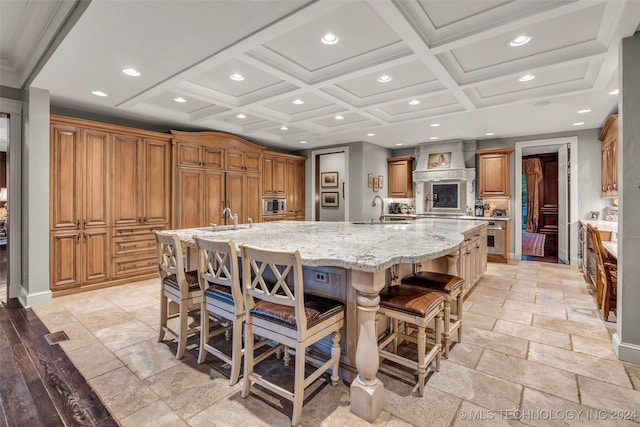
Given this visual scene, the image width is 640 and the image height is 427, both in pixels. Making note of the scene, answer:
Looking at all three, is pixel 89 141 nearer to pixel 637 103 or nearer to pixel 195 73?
pixel 195 73

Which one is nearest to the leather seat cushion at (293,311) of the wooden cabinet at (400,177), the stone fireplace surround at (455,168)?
the stone fireplace surround at (455,168)

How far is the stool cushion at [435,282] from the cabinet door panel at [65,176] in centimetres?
431

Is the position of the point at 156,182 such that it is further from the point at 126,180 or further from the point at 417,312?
the point at 417,312

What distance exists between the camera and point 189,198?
5191mm

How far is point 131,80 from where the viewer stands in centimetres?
336

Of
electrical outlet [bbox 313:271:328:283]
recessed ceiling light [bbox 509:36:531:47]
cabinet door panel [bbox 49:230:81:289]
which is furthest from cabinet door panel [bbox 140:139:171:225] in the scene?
recessed ceiling light [bbox 509:36:531:47]

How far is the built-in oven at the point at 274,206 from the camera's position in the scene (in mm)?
6711

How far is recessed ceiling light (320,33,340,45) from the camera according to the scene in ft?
8.41

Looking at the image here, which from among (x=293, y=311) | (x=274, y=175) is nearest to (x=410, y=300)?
(x=293, y=311)

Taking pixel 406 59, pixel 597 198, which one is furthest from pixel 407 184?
pixel 406 59

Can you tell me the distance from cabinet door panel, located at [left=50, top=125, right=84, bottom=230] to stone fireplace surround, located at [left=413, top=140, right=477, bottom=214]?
21.1 ft

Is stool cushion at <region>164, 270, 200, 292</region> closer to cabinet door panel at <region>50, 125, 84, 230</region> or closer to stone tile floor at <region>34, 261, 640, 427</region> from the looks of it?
stone tile floor at <region>34, 261, 640, 427</region>

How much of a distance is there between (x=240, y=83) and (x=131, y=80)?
1177mm

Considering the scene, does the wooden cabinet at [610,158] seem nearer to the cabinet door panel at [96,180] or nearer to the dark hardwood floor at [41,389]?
the dark hardwood floor at [41,389]
